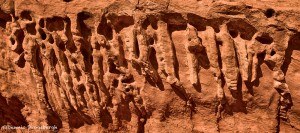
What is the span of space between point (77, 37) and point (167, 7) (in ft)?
1.52

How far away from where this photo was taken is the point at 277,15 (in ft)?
4.50

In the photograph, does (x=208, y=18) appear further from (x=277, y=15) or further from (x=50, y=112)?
(x=50, y=112)

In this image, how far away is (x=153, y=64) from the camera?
5.28 feet

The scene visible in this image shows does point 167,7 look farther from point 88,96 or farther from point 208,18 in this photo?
point 88,96

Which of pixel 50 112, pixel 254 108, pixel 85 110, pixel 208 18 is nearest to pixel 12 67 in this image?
pixel 50 112

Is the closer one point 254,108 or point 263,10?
point 263,10

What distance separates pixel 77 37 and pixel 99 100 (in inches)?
13.0

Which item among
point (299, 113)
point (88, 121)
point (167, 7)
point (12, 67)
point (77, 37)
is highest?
point (167, 7)

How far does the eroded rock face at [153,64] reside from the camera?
4.68ft

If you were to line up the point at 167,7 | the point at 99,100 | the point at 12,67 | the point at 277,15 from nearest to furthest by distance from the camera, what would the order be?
the point at 277,15, the point at 167,7, the point at 99,100, the point at 12,67

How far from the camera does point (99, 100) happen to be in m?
1.79

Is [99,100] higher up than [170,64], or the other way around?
[170,64]

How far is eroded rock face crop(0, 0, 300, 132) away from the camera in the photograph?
4.68 feet

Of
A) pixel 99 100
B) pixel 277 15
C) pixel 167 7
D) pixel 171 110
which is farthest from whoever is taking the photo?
pixel 99 100
